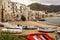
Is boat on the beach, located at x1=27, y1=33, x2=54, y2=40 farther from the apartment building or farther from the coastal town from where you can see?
the apartment building

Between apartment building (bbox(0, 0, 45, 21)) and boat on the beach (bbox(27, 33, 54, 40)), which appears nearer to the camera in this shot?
boat on the beach (bbox(27, 33, 54, 40))

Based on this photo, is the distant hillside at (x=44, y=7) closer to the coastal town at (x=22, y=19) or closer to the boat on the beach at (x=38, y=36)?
the coastal town at (x=22, y=19)

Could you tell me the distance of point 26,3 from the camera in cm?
509

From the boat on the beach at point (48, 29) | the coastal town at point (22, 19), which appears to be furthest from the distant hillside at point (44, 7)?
the boat on the beach at point (48, 29)

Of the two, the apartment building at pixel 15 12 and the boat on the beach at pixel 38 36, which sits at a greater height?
the apartment building at pixel 15 12

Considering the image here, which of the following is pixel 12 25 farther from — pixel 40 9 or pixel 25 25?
pixel 40 9

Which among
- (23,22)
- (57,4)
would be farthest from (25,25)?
(57,4)

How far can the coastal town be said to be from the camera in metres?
5.01

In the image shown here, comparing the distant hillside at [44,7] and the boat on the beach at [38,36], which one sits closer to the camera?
the boat on the beach at [38,36]

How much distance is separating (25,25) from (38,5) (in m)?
0.48

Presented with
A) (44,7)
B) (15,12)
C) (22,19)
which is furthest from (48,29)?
(15,12)

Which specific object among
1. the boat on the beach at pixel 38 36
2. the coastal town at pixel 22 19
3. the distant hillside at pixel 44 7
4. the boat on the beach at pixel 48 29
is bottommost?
the boat on the beach at pixel 38 36

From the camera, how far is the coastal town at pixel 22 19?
16.4 ft

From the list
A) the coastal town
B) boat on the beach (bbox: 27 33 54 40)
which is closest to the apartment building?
the coastal town
